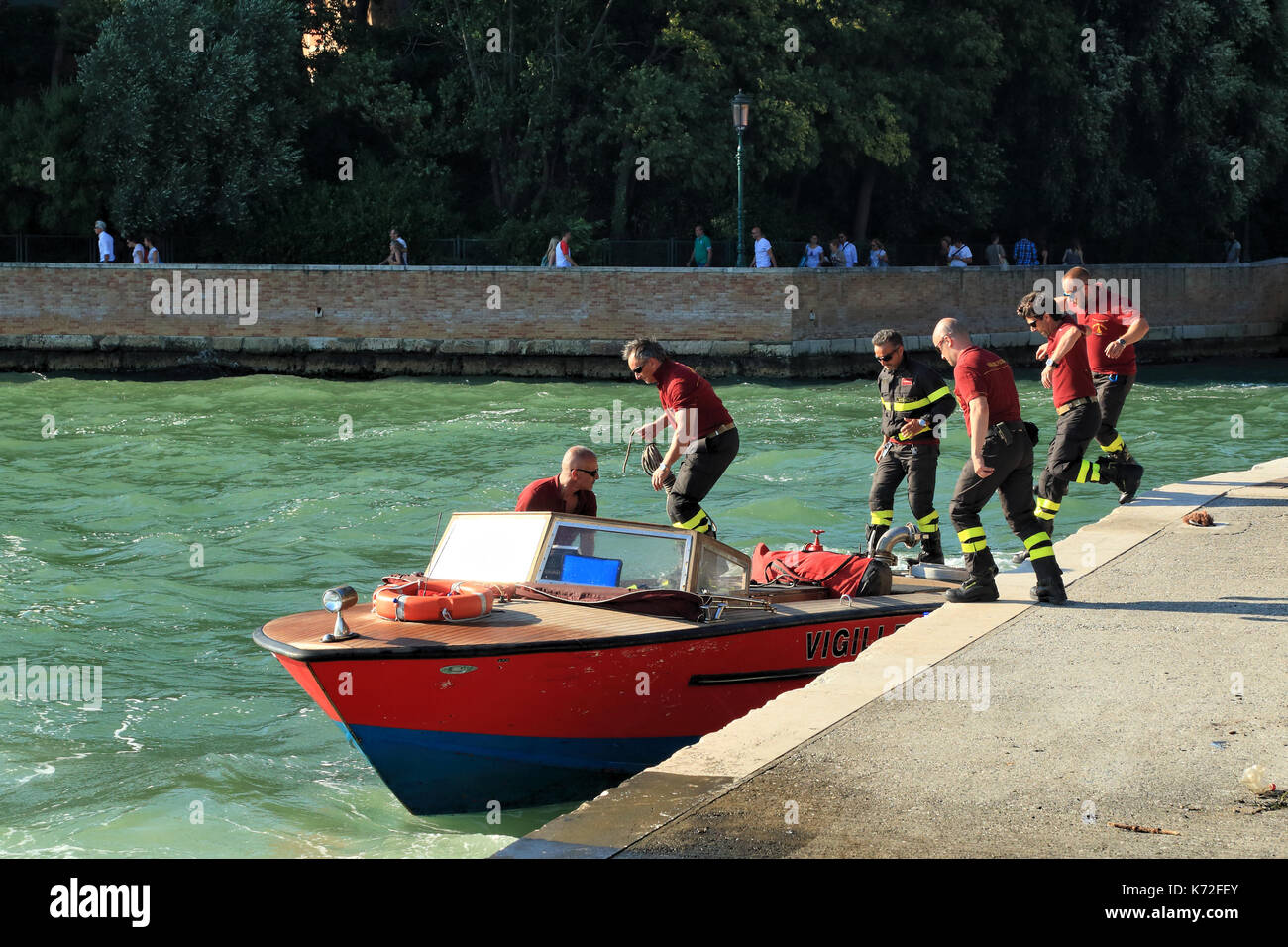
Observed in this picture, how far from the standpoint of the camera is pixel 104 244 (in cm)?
3119

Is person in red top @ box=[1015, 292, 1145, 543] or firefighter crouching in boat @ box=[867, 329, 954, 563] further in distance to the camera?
person in red top @ box=[1015, 292, 1145, 543]

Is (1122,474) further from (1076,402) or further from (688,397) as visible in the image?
(688,397)

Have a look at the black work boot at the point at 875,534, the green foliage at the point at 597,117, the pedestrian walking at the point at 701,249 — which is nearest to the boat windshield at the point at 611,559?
the black work boot at the point at 875,534

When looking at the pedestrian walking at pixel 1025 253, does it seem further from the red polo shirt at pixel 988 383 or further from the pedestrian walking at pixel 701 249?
the red polo shirt at pixel 988 383

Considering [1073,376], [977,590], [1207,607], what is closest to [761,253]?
[1073,376]

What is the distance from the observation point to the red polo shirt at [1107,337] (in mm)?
12234

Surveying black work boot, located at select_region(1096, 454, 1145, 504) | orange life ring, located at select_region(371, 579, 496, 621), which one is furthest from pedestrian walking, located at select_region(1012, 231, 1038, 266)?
orange life ring, located at select_region(371, 579, 496, 621)

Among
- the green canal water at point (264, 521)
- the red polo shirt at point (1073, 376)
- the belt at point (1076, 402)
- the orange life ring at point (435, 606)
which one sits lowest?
the green canal water at point (264, 521)

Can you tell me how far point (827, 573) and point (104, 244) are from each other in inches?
1001

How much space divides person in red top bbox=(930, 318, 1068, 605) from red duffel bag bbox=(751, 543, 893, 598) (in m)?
0.44

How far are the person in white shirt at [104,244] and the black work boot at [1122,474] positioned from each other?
2382cm

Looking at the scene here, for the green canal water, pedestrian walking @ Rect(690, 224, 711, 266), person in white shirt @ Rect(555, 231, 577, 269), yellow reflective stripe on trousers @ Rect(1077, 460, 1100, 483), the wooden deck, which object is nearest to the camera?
the wooden deck

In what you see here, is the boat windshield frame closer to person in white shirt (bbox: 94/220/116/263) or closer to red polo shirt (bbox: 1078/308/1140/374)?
red polo shirt (bbox: 1078/308/1140/374)

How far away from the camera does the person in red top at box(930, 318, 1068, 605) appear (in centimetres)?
830
